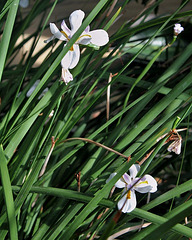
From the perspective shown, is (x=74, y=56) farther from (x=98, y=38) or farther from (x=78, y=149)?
(x=78, y=149)

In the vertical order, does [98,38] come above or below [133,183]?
above

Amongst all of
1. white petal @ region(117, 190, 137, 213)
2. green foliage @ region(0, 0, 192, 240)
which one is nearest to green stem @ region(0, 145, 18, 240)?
green foliage @ region(0, 0, 192, 240)

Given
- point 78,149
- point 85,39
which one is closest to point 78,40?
point 85,39

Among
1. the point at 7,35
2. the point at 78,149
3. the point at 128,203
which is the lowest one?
the point at 128,203

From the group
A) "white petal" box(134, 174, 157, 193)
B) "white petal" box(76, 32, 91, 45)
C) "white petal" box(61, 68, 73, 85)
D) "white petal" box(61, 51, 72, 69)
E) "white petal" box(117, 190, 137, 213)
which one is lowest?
"white petal" box(117, 190, 137, 213)

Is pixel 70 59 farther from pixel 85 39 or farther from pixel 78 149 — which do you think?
pixel 78 149

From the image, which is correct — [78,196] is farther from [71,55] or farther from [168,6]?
[168,6]

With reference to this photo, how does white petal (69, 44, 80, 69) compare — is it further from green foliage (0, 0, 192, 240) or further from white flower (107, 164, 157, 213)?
white flower (107, 164, 157, 213)

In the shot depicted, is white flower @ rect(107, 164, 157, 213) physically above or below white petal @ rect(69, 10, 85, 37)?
below

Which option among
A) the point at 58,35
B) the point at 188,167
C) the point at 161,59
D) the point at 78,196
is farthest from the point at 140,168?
the point at 161,59

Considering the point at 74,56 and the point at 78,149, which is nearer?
the point at 74,56

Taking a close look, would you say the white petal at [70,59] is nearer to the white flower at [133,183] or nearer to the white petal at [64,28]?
the white petal at [64,28]
